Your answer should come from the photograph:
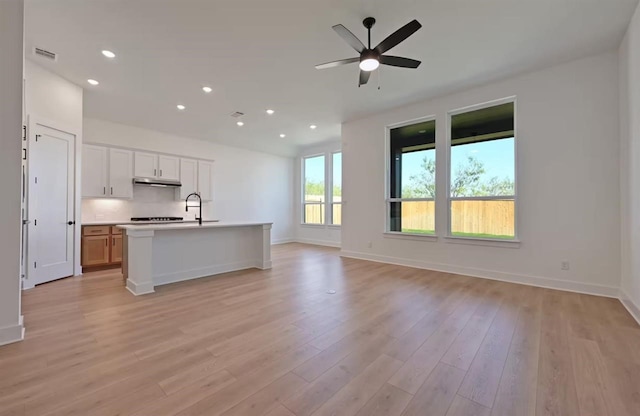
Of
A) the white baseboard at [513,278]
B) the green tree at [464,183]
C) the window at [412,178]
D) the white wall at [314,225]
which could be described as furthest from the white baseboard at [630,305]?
the white wall at [314,225]

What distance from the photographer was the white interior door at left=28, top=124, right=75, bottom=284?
12.7 feet

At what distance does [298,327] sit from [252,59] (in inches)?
131

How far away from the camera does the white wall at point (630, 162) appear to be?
2807 mm

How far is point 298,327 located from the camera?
2.58m

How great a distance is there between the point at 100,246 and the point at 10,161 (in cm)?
335

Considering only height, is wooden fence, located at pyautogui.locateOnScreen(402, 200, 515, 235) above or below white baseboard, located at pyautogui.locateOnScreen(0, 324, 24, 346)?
above

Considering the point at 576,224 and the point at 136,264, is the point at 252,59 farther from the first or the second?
the point at 576,224

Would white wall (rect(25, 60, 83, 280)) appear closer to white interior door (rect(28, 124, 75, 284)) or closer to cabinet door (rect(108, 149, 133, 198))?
white interior door (rect(28, 124, 75, 284))

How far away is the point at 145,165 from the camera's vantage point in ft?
19.6

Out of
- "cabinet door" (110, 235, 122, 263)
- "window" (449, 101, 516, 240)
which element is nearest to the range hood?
"cabinet door" (110, 235, 122, 263)

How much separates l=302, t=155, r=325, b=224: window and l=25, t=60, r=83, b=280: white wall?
5.71m

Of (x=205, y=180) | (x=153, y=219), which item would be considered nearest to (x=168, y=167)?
(x=205, y=180)

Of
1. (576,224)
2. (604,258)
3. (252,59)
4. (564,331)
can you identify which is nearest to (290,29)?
(252,59)

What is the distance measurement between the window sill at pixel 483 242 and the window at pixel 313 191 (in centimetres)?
432
